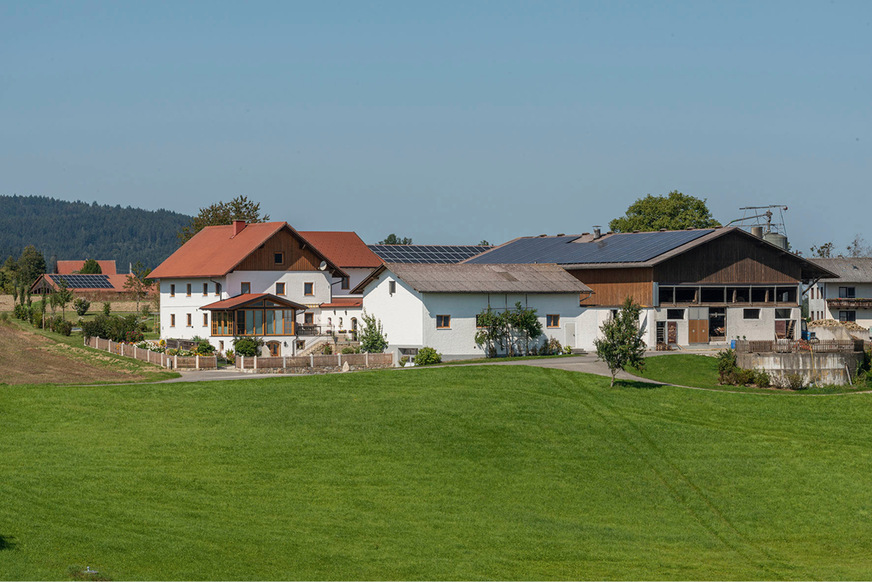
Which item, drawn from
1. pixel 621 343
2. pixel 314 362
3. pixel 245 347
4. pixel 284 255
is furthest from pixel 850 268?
pixel 314 362

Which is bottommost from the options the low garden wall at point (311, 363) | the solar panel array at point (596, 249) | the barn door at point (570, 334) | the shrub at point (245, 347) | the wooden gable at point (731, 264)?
the low garden wall at point (311, 363)

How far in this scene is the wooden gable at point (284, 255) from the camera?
2825 inches

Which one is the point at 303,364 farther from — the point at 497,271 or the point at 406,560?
the point at 406,560

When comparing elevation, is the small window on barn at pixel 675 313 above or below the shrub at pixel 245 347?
above

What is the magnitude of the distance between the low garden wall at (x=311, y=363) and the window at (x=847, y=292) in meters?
49.7

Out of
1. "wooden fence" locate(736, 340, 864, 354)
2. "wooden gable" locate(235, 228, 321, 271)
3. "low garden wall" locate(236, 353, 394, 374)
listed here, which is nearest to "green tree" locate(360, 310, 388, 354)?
"low garden wall" locate(236, 353, 394, 374)

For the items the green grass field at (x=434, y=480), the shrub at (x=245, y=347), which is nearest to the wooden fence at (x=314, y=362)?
the green grass field at (x=434, y=480)

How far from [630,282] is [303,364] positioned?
21632 millimetres

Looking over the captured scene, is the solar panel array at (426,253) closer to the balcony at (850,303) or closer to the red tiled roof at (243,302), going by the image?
the red tiled roof at (243,302)

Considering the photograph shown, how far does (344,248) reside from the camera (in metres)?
92.1

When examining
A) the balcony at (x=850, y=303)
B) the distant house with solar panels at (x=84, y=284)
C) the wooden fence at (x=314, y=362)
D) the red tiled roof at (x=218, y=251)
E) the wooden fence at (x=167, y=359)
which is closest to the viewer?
the wooden fence at (x=314, y=362)

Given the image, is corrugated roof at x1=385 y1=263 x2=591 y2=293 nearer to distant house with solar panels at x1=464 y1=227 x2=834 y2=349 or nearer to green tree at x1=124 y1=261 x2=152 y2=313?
distant house with solar panels at x1=464 y1=227 x2=834 y2=349

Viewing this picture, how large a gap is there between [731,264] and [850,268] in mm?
30177

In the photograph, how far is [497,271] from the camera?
63438 millimetres
